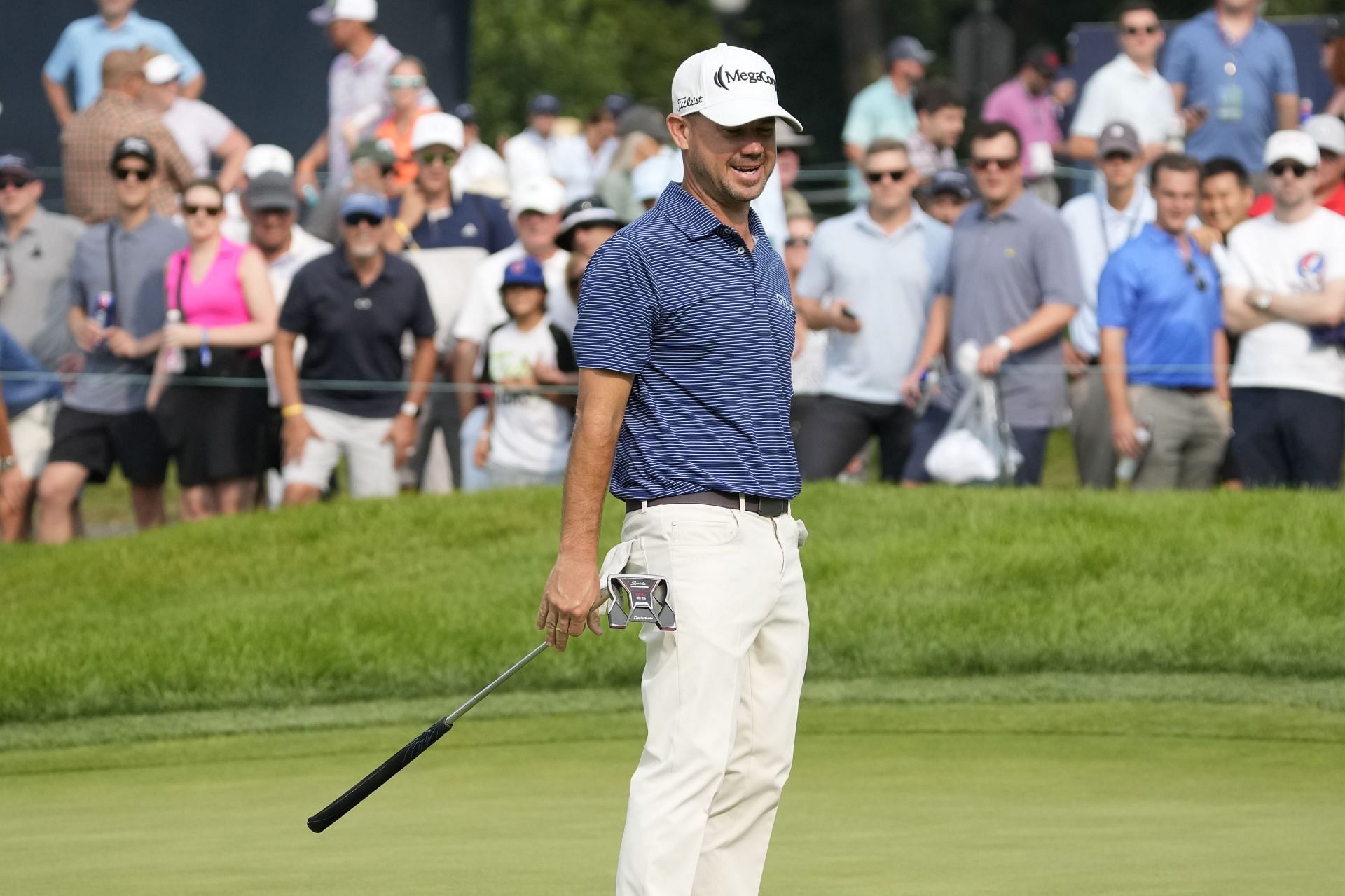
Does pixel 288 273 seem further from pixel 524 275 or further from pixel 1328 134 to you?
pixel 1328 134

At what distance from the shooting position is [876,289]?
10.7 m

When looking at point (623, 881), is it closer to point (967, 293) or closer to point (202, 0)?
point (967, 293)

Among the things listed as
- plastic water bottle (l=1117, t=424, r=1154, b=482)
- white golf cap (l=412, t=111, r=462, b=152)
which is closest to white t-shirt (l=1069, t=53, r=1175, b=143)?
plastic water bottle (l=1117, t=424, r=1154, b=482)

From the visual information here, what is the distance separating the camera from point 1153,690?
26.8ft

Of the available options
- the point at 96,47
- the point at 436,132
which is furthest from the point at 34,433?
the point at 96,47

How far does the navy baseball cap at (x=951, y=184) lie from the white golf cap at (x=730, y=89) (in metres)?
7.83

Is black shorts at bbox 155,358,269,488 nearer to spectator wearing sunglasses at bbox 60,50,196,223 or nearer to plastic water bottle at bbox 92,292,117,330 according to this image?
plastic water bottle at bbox 92,292,117,330

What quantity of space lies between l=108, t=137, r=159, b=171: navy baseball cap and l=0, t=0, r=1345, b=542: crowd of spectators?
2cm

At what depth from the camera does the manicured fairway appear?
5457mm

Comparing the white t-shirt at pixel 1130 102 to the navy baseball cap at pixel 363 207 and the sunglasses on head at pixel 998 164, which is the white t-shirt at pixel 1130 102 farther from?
the navy baseball cap at pixel 363 207

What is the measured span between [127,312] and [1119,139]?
500 cm

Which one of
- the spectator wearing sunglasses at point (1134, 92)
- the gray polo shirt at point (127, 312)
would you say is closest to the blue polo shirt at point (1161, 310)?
the spectator wearing sunglasses at point (1134, 92)

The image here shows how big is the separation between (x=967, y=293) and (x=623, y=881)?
21.0 ft

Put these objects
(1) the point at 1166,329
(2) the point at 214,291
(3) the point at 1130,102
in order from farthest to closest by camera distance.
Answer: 1. (3) the point at 1130,102
2. (2) the point at 214,291
3. (1) the point at 1166,329
